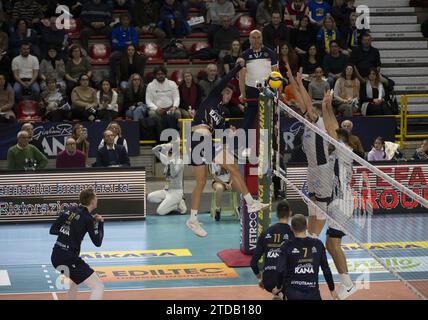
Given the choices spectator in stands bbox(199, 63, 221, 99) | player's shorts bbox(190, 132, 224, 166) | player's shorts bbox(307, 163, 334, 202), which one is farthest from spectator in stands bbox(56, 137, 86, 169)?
player's shorts bbox(307, 163, 334, 202)

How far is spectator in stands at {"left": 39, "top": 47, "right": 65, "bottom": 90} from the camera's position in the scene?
24.2m

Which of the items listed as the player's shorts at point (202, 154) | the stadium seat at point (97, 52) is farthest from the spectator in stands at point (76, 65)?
the player's shorts at point (202, 154)

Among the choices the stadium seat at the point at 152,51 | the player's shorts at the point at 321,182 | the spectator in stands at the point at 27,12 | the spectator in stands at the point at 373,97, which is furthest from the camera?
the stadium seat at the point at 152,51

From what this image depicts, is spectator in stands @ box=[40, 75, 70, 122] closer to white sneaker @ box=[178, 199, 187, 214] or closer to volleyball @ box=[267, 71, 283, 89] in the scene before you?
white sneaker @ box=[178, 199, 187, 214]

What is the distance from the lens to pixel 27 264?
1630 cm

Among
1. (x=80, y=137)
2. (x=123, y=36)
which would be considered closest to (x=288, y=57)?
(x=123, y=36)

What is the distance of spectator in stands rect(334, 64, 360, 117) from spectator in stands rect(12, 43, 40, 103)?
7938 mm

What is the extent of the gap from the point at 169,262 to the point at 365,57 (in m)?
11.9

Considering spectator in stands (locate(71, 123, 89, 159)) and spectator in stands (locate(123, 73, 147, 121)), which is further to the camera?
spectator in stands (locate(123, 73, 147, 121))

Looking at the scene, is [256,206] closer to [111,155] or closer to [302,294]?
[302,294]

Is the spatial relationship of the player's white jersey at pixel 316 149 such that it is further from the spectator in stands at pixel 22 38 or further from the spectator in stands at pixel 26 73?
the spectator in stands at pixel 22 38

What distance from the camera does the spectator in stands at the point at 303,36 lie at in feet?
86.1

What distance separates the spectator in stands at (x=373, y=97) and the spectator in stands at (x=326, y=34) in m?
1.71

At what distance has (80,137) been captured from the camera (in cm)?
2134
